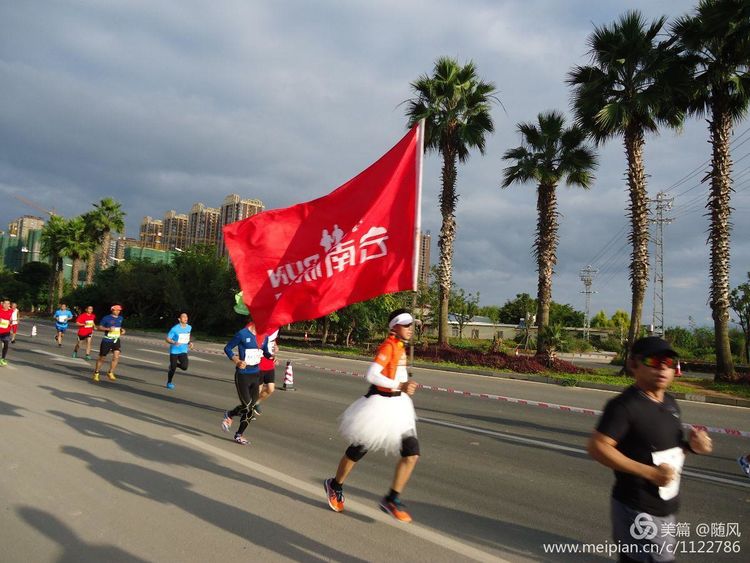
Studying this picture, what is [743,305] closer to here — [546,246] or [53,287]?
[546,246]

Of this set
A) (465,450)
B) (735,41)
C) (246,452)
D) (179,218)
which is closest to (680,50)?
(735,41)

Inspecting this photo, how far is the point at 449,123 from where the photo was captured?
2378cm

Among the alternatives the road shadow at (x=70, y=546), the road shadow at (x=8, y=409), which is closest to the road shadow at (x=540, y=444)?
the road shadow at (x=70, y=546)

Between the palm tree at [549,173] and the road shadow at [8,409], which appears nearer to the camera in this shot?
the road shadow at [8,409]

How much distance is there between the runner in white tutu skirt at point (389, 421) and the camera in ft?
13.4

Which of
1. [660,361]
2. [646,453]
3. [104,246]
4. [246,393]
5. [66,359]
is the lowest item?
[66,359]

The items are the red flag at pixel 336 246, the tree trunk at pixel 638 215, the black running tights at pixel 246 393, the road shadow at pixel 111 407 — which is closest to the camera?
the red flag at pixel 336 246

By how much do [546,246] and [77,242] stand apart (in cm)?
4469

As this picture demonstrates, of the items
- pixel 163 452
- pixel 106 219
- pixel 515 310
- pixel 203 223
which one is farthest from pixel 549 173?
pixel 203 223

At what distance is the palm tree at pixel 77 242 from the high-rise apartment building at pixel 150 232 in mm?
67075

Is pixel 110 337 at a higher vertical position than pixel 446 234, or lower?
lower

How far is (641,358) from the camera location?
101 inches

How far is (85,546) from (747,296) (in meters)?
40.2

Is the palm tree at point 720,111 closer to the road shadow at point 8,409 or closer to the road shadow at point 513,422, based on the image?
the road shadow at point 513,422
